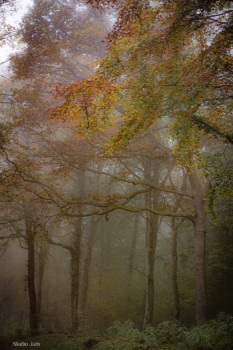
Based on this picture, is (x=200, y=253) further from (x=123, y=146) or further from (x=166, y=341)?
(x=123, y=146)

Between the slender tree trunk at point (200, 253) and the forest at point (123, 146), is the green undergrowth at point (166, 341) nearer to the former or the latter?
the forest at point (123, 146)

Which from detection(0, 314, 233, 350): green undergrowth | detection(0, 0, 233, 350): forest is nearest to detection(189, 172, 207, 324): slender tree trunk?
detection(0, 0, 233, 350): forest

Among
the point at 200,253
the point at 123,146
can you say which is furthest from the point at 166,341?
the point at 123,146

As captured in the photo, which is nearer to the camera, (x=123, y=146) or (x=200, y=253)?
(x=123, y=146)

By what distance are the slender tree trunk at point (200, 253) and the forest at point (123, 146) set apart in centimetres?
4

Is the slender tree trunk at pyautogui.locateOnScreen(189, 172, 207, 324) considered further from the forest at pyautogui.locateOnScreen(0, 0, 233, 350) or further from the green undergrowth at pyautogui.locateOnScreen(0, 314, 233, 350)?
the green undergrowth at pyautogui.locateOnScreen(0, 314, 233, 350)

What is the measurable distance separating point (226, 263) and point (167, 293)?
7346 millimetres

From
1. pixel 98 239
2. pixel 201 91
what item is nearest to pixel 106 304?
pixel 98 239

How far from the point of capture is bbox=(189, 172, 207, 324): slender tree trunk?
925 cm

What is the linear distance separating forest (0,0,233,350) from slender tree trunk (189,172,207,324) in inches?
1.7

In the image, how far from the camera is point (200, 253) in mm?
9742

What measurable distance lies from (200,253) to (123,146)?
5.85 m

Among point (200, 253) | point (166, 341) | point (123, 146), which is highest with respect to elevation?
point (123, 146)

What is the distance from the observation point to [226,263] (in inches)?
522
